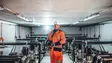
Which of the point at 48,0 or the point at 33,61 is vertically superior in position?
the point at 48,0

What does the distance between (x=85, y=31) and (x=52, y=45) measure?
1028cm

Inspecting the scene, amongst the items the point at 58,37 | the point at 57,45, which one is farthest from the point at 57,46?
the point at 58,37

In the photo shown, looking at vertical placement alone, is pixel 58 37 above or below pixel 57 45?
above

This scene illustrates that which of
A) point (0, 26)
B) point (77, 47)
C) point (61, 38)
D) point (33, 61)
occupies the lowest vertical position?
point (33, 61)

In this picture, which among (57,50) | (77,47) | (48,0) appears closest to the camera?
(48,0)

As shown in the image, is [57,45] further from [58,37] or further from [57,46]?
[58,37]

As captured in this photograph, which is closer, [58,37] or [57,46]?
[57,46]

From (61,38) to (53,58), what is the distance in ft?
3.05

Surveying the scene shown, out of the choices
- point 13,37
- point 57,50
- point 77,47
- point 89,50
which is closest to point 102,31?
point 77,47

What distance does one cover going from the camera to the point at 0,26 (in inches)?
325

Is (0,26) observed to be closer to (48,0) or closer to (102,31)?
(48,0)

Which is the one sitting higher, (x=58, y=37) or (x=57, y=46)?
(x=58, y=37)

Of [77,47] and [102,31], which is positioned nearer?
[77,47]

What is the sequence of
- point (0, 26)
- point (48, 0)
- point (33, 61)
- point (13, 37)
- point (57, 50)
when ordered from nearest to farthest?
1. point (48, 0)
2. point (57, 50)
3. point (0, 26)
4. point (33, 61)
5. point (13, 37)
